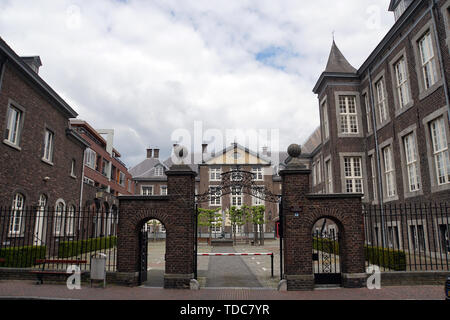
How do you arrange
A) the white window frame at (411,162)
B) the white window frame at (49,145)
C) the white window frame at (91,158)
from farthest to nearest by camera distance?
the white window frame at (91,158) < the white window frame at (49,145) < the white window frame at (411,162)

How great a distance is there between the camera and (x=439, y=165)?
14.4m

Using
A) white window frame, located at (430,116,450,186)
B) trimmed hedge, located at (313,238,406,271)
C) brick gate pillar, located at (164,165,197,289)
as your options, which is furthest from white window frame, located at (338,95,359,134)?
brick gate pillar, located at (164,165,197,289)

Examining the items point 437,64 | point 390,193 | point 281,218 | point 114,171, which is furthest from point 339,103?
point 114,171

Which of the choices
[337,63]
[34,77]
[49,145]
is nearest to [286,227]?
[34,77]

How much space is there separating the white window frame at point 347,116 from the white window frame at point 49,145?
18.7 metres

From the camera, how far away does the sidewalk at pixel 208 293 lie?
878 centimetres

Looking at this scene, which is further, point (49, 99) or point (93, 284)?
point (49, 99)

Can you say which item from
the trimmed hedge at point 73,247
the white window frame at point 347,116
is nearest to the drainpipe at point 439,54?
the white window frame at point 347,116

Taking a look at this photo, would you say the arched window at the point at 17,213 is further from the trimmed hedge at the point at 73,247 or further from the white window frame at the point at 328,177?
the white window frame at the point at 328,177

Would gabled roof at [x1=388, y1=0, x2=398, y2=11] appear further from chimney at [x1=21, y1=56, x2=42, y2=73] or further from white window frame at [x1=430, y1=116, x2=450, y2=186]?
chimney at [x1=21, y1=56, x2=42, y2=73]

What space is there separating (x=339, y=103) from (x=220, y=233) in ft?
93.5

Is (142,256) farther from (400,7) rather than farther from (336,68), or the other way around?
(400,7)

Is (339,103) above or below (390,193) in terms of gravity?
above
